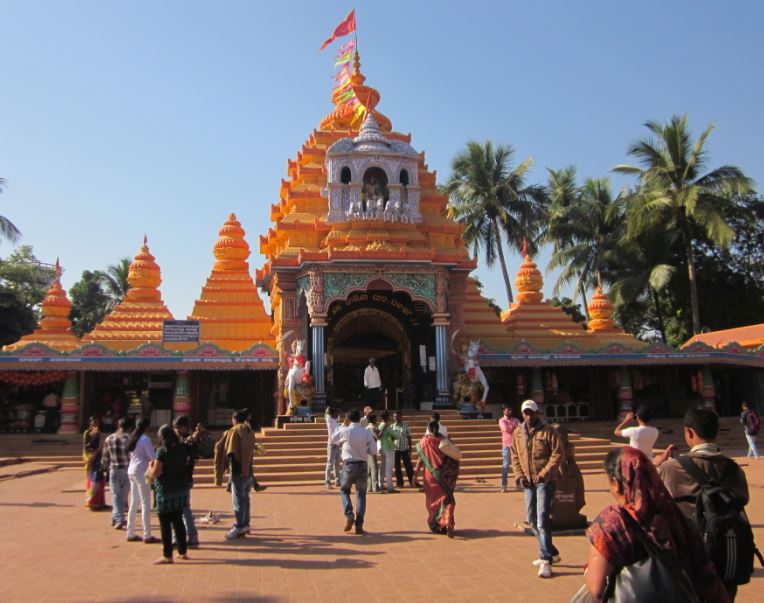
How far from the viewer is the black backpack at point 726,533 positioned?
3.58m

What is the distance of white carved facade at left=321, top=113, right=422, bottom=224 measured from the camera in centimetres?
2050

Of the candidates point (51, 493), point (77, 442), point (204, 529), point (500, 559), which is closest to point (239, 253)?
point (77, 442)

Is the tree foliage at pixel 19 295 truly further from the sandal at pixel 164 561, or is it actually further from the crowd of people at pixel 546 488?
the sandal at pixel 164 561

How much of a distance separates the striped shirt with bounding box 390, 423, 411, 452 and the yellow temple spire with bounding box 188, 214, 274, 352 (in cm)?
1032

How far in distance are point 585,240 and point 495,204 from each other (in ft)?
18.9

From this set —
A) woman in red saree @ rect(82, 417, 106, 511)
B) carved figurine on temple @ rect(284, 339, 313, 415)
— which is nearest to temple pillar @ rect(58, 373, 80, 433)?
carved figurine on temple @ rect(284, 339, 313, 415)

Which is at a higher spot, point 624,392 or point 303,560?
point 624,392

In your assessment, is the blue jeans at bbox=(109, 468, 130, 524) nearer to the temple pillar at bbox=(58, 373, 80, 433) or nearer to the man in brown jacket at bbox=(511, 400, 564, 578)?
the man in brown jacket at bbox=(511, 400, 564, 578)

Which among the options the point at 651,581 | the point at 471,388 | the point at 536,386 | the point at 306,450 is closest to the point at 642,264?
the point at 536,386

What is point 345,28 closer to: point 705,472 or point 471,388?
point 471,388

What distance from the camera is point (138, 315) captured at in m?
23.9

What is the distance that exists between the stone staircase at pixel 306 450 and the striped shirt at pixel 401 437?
7.42 feet

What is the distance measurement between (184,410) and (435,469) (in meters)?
14.7

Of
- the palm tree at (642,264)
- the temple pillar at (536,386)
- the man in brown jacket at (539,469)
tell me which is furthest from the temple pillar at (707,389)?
the man in brown jacket at (539,469)
